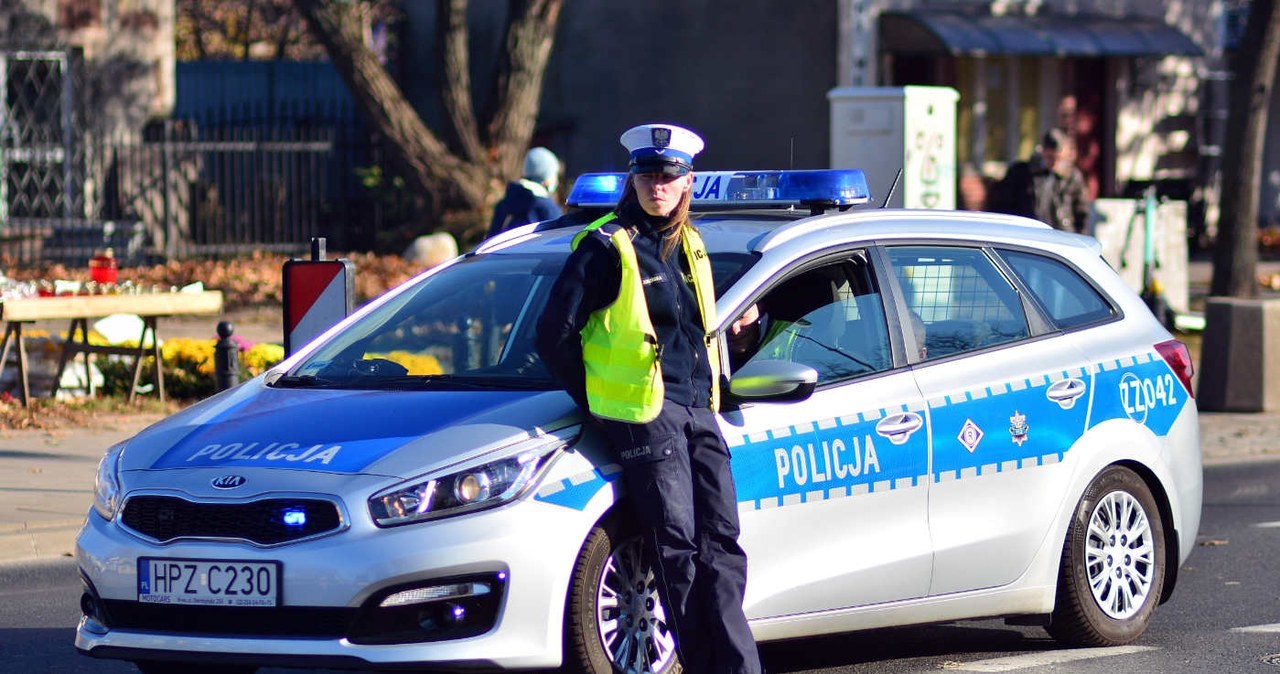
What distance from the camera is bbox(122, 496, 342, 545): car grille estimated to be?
5352 mm

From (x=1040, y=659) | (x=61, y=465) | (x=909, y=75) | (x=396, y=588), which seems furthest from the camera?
(x=909, y=75)

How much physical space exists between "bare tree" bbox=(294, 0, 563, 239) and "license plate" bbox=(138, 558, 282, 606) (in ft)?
53.2

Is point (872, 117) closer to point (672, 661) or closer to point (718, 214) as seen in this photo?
point (718, 214)

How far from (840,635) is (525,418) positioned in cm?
234

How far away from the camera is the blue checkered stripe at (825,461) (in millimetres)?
5922

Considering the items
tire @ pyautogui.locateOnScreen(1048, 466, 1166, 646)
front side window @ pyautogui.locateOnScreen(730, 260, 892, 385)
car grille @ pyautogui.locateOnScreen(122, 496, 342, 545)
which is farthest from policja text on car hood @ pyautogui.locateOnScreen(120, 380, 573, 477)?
tire @ pyautogui.locateOnScreen(1048, 466, 1166, 646)

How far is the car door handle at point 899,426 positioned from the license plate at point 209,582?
202 centimetres

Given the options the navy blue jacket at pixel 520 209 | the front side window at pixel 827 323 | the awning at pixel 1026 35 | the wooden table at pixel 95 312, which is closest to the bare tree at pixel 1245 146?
the awning at pixel 1026 35

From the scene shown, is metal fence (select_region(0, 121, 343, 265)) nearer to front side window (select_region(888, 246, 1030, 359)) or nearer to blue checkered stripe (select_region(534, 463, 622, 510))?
front side window (select_region(888, 246, 1030, 359))

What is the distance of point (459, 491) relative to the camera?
537 centimetres

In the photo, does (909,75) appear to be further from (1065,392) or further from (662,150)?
(662,150)

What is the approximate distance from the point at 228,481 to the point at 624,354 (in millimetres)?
1131

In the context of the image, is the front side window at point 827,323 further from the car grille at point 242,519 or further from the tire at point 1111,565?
the car grille at point 242,519

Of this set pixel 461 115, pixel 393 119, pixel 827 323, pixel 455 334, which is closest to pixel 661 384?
pixel 827 323
